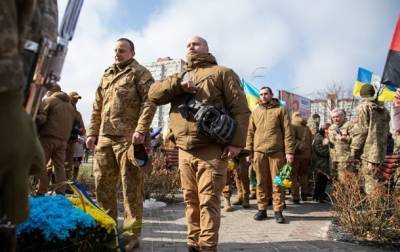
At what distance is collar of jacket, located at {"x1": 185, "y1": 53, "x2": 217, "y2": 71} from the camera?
374 centimetres

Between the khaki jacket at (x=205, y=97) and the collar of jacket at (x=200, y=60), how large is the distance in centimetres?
11

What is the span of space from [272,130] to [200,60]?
2.55 m

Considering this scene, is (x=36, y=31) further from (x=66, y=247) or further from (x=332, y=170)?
(x=332, y=170)

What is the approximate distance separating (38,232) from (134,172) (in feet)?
5.11

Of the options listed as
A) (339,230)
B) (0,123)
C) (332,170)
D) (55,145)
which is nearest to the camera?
(0,123)

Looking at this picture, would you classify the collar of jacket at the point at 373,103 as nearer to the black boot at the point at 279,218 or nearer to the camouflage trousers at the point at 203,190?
the black boot at the point at 279,218

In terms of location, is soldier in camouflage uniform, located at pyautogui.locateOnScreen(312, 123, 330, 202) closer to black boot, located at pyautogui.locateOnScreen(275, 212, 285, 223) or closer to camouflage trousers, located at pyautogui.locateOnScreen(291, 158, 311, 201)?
camouflage trousers, located at pyautogui.locateOnScreen(291, 158, 311, 201)

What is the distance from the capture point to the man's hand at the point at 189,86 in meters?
3.49

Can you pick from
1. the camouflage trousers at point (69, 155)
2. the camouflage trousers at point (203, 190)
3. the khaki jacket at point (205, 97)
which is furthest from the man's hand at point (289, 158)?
the camouflage trousers at point (69, 155)

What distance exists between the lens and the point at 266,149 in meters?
5.84

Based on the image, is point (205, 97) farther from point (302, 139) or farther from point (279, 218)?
point (302, 139)

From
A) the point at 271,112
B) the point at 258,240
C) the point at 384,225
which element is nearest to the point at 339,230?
the point at 384,225

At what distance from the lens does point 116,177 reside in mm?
4004

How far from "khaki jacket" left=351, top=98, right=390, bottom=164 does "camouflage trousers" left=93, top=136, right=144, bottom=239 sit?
3.49m
